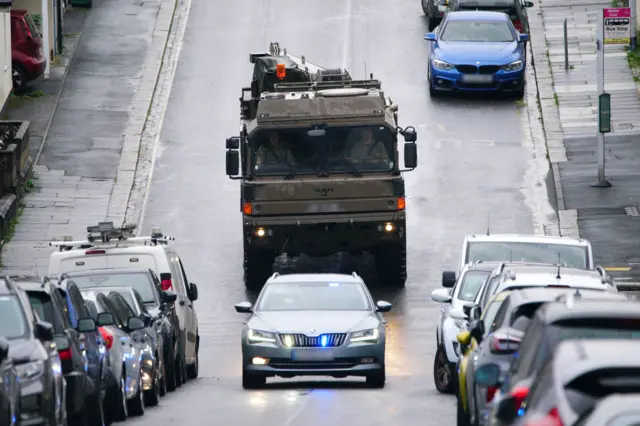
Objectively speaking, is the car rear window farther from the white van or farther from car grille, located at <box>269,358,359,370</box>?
the white van

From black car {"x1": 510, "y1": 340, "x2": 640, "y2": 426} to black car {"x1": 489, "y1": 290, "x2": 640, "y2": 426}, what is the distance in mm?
1299

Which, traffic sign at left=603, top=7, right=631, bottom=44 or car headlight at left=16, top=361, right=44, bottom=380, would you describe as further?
traffic sign at left=603, top=7, right=631, bottom=44

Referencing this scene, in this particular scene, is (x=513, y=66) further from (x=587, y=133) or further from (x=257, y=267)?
(x=257, y=267)

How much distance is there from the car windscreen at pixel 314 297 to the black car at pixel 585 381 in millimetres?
13641

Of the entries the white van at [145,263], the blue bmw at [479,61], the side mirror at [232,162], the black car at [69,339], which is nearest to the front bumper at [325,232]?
the side mirror at [232,162]

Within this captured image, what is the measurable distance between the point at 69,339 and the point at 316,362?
6.34 metres

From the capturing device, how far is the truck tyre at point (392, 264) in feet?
96.5

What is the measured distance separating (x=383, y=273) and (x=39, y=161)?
1016cm

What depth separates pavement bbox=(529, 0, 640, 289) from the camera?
31609mm

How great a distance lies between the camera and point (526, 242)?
2372 centimetres

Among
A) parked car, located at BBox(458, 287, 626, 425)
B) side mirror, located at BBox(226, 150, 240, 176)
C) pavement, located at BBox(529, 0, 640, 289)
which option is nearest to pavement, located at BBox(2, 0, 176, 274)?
side mirror, located at BBox(226, 150, 240, 176)

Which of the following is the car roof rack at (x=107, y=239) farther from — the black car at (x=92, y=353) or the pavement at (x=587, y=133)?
the pavement at (x=587, y=133)

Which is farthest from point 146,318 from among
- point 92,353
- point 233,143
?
point 233,143

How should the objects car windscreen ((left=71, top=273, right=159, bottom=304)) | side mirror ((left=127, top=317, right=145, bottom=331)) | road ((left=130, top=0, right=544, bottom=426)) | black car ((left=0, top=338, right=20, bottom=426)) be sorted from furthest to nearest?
car windscreen ((left=71, top=273, right=159, bottom=304))
road ((left=130, top=0, right=544, bottom=426))
side mirror ((left=127, top=317, right=145, bottom=331))
black car ((left=0, top=338, right=20, bottom=426))
